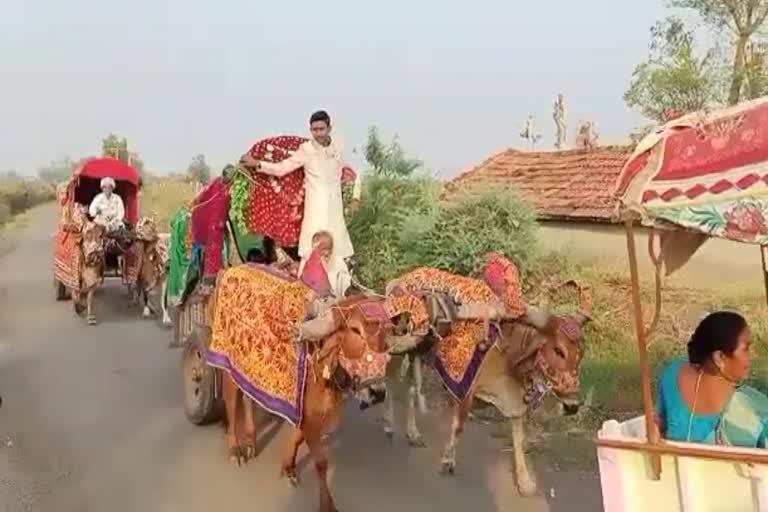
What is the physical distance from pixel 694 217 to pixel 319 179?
5953 millimetres

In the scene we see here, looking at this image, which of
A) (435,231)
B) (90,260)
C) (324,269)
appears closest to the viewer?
(324,269)

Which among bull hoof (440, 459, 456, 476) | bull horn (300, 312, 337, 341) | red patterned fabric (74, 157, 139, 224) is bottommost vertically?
bull hoof (440, 459, 456, 476)

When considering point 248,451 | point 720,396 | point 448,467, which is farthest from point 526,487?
point 720,396

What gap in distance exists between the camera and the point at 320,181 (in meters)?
9.68

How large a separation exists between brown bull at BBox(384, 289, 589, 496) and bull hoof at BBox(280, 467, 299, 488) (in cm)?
122

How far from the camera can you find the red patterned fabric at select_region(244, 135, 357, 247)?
9758 mm

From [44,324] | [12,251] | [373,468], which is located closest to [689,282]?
[373,468]

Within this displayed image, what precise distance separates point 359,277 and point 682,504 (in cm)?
1085

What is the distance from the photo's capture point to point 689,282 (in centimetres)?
1586

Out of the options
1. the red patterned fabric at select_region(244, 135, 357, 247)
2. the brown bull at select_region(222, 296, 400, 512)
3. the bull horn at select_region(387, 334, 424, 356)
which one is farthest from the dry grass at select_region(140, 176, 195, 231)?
the brown bull at select_region(222, 296, 400, 512)

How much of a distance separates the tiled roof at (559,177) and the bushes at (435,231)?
3.92ft

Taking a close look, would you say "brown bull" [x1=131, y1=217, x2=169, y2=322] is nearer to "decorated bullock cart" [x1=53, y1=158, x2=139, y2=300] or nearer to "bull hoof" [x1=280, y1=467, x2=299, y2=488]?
"decorated bullock cart" [x1=53, y1=158, x2=139, y2=300]

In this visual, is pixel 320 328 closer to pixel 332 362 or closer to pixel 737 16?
pixel 332 362

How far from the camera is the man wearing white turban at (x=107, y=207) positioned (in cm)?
1741
